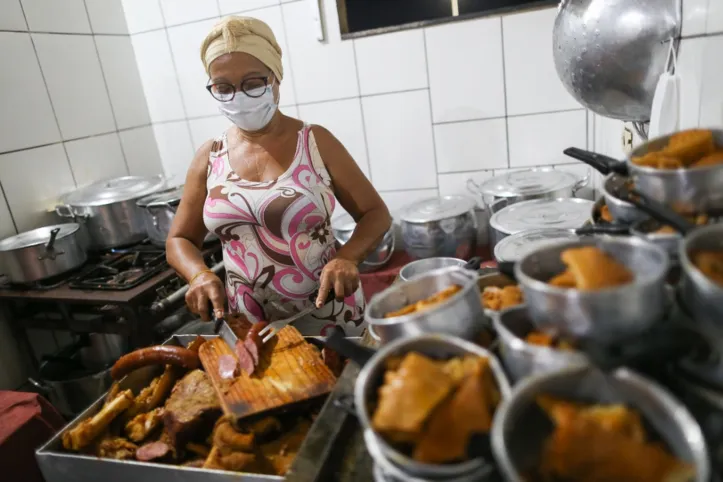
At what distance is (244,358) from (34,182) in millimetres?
1822

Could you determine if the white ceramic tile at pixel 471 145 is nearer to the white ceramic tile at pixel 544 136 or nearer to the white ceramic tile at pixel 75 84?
the white ceramic tile at pixel 544 136

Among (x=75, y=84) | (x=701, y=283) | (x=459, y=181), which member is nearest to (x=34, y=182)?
(x=75, y=84)

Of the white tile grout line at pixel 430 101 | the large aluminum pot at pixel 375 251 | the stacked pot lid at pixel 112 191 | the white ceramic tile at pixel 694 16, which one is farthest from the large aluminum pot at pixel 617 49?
the stacked pot lid at pixel 112 191

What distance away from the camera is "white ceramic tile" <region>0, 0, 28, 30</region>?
214cm

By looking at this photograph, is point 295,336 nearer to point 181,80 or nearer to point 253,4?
point 253,4

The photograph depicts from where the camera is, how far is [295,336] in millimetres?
1124

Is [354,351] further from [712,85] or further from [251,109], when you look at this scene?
[251,109]

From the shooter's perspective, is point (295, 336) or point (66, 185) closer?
point (295, 336)

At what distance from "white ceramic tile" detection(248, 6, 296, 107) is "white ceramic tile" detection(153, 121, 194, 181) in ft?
2.29

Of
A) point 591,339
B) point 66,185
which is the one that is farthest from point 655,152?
point 66,185

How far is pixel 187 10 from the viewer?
259 cm

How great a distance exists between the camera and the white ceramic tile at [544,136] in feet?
7.26

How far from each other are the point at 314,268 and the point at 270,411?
65cm

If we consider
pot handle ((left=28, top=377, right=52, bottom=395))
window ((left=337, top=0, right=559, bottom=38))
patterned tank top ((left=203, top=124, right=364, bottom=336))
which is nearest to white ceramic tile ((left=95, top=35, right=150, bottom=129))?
window ((left=337, top=0, right=559, bottom=38))
